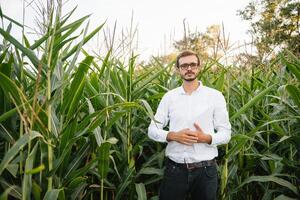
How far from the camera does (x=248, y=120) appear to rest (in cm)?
287

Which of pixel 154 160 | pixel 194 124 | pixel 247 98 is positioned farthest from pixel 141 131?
pixel 247 98

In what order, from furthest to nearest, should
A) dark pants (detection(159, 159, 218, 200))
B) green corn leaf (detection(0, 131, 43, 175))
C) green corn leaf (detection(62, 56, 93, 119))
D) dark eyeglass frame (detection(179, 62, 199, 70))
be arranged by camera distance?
dark eyeglass frame (detection(179, 62, 199, 70)) < dark pants (detection(159, 159, 218, 200)) < green corn leaf (detection(62, 56, 93, 119)) < green corn leaf (detection(0, 131, 43, 175))

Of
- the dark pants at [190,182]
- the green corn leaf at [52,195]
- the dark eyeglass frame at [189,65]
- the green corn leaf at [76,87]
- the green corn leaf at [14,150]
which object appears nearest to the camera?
the green corn leaf at [14,150]

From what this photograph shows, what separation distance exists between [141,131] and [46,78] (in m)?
1.11

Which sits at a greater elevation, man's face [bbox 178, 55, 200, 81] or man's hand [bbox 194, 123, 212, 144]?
man's face [bbox 178, 55, 200, 81]

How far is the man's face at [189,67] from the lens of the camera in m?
2.50

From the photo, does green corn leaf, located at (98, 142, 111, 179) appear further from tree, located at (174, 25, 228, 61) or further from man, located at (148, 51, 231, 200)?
tree, located at (174, 25, 228, 61)

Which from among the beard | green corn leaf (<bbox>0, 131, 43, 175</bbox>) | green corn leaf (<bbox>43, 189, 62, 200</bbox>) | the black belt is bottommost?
the black belt

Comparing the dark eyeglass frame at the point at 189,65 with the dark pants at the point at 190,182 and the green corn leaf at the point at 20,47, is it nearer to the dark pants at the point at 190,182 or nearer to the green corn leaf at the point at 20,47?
the dark pants at the point at 190,182

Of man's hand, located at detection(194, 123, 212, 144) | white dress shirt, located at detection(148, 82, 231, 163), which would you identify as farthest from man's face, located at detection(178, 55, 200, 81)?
man's hand, located at detection(194, 123, 212, 144)

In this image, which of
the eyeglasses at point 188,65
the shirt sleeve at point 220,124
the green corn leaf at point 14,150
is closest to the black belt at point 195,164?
the shirt sleeve at point 220,124

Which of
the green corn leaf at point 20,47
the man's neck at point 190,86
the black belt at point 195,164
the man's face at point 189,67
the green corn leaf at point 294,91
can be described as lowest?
the black belt at point 195,164

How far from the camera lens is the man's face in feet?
8.21

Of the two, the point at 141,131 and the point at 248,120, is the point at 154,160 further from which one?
the point at 248,120
